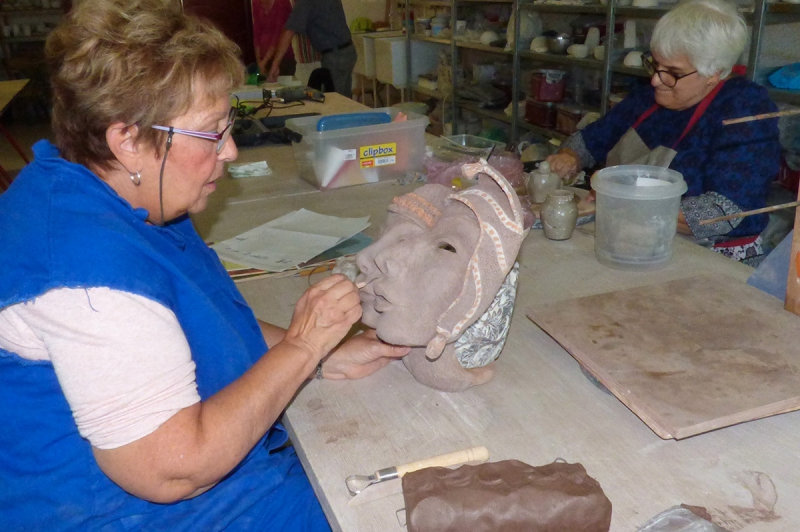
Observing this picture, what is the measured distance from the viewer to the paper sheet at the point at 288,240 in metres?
1.69

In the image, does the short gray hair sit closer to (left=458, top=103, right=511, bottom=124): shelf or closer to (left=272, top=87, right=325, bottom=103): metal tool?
(left=272, top=87, right=325, bottom=103): metal tool

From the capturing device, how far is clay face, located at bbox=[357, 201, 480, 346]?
42.3 inches

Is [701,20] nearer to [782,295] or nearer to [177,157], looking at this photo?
[782,295]

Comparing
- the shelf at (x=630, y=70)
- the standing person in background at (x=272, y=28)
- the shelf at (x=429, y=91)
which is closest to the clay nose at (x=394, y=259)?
the shelf at (x=630, y=70)

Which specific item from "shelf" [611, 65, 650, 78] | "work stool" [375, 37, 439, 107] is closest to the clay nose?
"shelf" [611, 65, 650, 78]

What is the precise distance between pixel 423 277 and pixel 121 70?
54cm

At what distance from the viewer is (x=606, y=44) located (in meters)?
4.02

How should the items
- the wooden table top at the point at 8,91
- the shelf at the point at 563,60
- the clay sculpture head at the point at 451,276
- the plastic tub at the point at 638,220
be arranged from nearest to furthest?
the clay sculpture head at the point at 451,276 < the plastic tub at the point at 638,220 < the wooden table top at the point at 8,91 < the shelf at the point at 563,60

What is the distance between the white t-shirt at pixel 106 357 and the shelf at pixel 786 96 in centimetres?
299

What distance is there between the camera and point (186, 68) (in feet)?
3.19

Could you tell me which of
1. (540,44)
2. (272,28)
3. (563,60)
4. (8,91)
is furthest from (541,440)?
(272,28)

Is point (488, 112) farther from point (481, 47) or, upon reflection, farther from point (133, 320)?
point (133, 320)

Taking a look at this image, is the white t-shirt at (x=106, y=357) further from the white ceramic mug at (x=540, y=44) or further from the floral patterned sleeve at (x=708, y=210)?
the white ceramic mug at (x=540, y=44)

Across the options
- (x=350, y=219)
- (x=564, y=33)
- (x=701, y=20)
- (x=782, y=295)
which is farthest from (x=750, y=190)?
(x=564, y=33)
